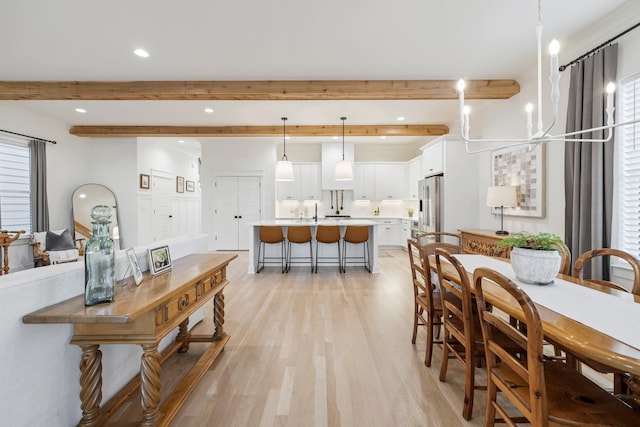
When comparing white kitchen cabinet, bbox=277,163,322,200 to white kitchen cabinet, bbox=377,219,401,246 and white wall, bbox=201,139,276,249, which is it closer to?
white wall, bbox=201,139,276,249

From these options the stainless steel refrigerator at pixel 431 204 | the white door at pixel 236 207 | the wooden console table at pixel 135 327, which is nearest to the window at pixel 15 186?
the white door at pixel 236 207

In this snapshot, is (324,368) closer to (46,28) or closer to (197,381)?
(197,381)

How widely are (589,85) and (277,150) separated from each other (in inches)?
245

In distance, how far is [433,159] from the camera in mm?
5273

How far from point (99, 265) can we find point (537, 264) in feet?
7.51

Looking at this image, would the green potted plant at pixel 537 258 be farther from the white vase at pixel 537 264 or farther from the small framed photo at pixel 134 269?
the small framed photo at pixel 134 269

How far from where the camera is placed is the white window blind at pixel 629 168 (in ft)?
7.94

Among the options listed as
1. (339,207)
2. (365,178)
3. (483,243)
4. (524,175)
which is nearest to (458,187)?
(524,175)

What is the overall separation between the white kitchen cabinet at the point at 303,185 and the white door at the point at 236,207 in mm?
683

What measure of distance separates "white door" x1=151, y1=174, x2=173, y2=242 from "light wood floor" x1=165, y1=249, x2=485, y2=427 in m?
4.56

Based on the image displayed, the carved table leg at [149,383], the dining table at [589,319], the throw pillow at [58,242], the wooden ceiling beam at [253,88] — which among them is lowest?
the carved table leg at [149,383]

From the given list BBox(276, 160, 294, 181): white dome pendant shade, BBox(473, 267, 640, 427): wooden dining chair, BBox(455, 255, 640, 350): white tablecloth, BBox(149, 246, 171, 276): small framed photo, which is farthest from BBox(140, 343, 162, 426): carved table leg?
BBox(276, 160, 294, 181): white dome pendant shade

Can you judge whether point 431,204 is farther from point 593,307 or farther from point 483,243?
point 593,307

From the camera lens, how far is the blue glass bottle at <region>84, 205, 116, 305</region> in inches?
49.6
